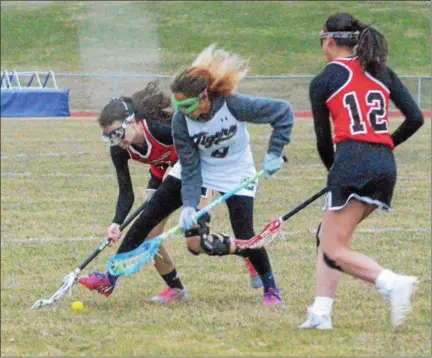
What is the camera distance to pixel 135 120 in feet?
20.5

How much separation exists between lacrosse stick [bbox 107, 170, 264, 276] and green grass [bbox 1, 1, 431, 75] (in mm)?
32700

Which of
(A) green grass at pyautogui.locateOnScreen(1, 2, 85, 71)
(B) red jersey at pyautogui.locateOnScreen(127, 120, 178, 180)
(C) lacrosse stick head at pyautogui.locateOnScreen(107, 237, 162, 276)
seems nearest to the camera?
(C) lacrosse stick head at pyautogui.locateOnScreen(107, 237, 162, 276)

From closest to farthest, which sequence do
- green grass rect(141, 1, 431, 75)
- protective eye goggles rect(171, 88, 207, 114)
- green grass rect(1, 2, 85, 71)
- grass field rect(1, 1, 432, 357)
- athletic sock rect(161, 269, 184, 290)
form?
1. grass field rect(1, 1, 432, 357)
2. protective eye goggles rect(171, 88, 207, 114)
3. athletic sock rect(161, 269, 184, 290)
4. green grass rect(141, 1, 431, 75)
5. green grass rect(1, 2, 85, 71)

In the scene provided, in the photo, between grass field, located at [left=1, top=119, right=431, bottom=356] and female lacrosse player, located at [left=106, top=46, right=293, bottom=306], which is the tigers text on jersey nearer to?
female lacrosse player, located at [left=106, top=46, right=293, bottom=306]

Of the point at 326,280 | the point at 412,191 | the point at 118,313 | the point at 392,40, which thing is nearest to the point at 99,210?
the point at 412,191

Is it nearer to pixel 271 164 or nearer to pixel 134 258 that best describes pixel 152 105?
pixel 134 258

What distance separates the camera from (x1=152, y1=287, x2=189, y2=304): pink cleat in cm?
640

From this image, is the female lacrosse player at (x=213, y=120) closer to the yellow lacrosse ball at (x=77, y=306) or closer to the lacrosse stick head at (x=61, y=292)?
the yellow lacrosse ball at (x=77, y=306)

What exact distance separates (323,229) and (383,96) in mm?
720

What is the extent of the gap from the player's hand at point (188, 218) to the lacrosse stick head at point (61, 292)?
1036mm

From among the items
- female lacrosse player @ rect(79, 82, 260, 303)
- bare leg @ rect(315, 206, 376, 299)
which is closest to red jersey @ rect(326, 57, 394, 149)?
bare leg @ rect(315, 206, 376, 299)

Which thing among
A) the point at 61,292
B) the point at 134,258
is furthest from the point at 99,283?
the point at 134,258

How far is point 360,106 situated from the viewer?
5.02m

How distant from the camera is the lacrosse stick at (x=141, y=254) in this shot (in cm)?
591
